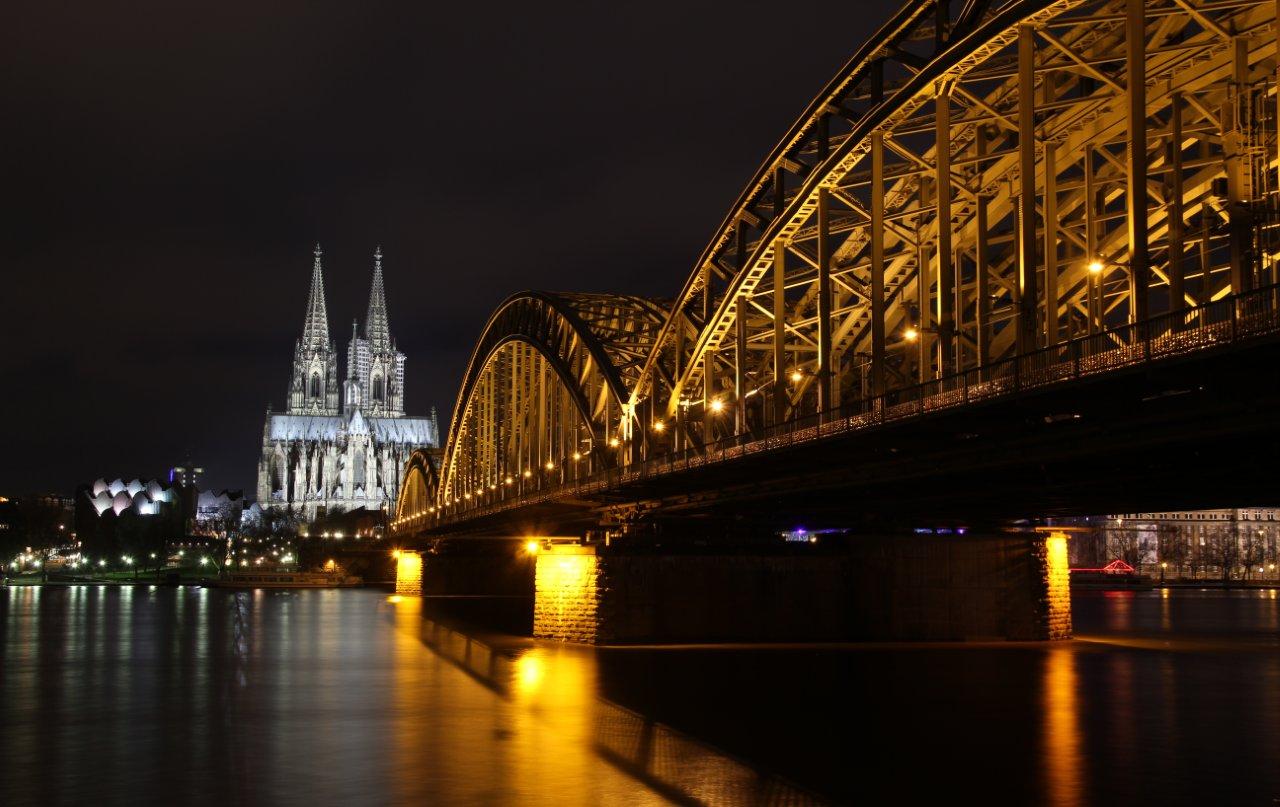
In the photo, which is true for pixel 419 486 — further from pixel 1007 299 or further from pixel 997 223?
pixel 997 223

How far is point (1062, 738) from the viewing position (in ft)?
103

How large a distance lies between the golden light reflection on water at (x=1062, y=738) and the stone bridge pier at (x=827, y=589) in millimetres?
10795

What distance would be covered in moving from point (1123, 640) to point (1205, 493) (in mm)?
26402

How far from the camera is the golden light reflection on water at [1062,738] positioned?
2489cm

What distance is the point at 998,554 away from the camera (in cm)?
6006

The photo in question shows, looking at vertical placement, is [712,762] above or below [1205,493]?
below

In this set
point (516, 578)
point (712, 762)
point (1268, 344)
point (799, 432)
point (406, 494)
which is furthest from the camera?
point (406, 494)

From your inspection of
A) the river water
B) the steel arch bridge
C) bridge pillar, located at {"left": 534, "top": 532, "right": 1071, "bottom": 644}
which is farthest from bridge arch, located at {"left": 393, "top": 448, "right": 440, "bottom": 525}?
the river water

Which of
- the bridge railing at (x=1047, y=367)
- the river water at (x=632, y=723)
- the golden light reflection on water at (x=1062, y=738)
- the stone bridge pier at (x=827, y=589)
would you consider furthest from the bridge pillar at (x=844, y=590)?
the golden light reflection on water at (x=1062, y=738)

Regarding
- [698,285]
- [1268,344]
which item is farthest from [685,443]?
[1268,344]

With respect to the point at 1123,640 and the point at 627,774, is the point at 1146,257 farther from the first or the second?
the point at 1123,640

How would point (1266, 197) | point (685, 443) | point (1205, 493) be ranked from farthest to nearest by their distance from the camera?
1. point (685, 443)
2. point (1205, 493)
3. point (1266, 197)

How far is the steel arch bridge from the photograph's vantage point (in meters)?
31.6

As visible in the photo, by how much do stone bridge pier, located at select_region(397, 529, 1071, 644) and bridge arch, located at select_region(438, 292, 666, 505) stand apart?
14.4 metres
